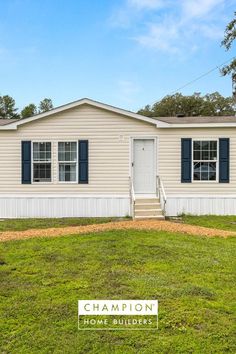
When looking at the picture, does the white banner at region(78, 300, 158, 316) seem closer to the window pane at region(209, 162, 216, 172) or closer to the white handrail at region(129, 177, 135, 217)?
the white handrail at region(129, 177, 135, 217)

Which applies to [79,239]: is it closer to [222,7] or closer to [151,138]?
[151,138]

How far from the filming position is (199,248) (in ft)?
22.0

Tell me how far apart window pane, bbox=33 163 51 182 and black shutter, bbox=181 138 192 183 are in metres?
4.63

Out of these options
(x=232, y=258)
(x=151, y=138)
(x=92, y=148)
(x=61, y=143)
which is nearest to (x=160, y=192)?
(x=151, y=138)

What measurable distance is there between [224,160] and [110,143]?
392 centimetres

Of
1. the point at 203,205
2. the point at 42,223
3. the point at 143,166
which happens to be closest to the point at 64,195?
the point at 42,223

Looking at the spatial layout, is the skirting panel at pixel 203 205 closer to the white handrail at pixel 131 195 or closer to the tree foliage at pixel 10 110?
the white handrail at pixel 131 195

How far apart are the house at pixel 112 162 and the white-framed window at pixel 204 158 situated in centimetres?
3

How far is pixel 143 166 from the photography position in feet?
40.0

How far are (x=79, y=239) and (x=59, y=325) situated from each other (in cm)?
387

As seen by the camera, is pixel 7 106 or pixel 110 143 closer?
pixel 110 143

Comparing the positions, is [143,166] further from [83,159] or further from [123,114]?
[83,159]

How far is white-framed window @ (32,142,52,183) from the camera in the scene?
12227mm

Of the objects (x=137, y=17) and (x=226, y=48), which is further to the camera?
(x=137, y=17)
